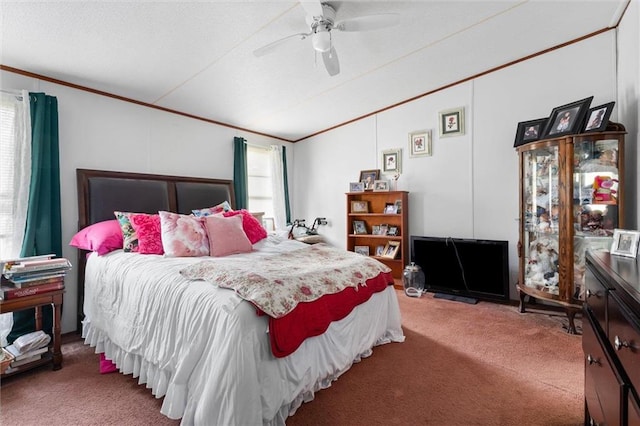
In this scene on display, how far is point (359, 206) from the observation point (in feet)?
14.9

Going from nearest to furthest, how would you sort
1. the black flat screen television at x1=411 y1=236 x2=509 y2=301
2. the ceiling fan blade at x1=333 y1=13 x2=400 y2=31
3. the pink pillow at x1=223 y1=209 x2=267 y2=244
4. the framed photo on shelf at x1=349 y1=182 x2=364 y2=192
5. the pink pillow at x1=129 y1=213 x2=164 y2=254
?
the ceiling fan blade at x1=333 y1=13 x2=400 y2=31, the pink pillow at x1=129 y1=213 x2=164 y2=254, the pink pillow at x1=223 y1=209 x2=267 y2=244, the black flat screen television at x1=411 y1=236 x2=509 y2=301, the framed photo on shelf at x1=349 y1=182 x2=364 y2=192

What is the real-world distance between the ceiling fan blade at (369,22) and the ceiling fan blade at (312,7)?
18 cm

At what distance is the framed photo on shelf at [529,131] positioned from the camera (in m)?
2.91

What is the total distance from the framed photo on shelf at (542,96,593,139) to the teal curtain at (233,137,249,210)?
11.8 feet

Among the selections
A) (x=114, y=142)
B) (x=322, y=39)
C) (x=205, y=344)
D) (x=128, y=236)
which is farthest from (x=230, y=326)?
(x=114, y=142)

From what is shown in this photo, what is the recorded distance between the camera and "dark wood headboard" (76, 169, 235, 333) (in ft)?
9.24

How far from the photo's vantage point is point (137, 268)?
2053 millimetres

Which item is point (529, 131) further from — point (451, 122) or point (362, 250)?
point (362, 250)

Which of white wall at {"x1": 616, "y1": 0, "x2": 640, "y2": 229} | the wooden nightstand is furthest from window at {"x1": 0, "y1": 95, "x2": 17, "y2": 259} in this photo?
white wall at {"x1": 616, "y1": 0, "x2": 640, "y2": 229}

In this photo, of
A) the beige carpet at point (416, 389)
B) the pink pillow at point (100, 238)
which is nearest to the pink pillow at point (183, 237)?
the pink pillow at point (100, 238)

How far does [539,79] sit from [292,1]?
9.13 feet

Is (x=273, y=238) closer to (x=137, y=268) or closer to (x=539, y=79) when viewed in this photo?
(x=137, y=268)

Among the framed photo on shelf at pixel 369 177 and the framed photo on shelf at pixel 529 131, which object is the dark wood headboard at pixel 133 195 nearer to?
the framed photo on shelf at pixel 369 177

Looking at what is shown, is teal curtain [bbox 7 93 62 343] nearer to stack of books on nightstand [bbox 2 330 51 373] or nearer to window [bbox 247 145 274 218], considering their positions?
stack of books on nightstand [bbox 2 330 51 373]
